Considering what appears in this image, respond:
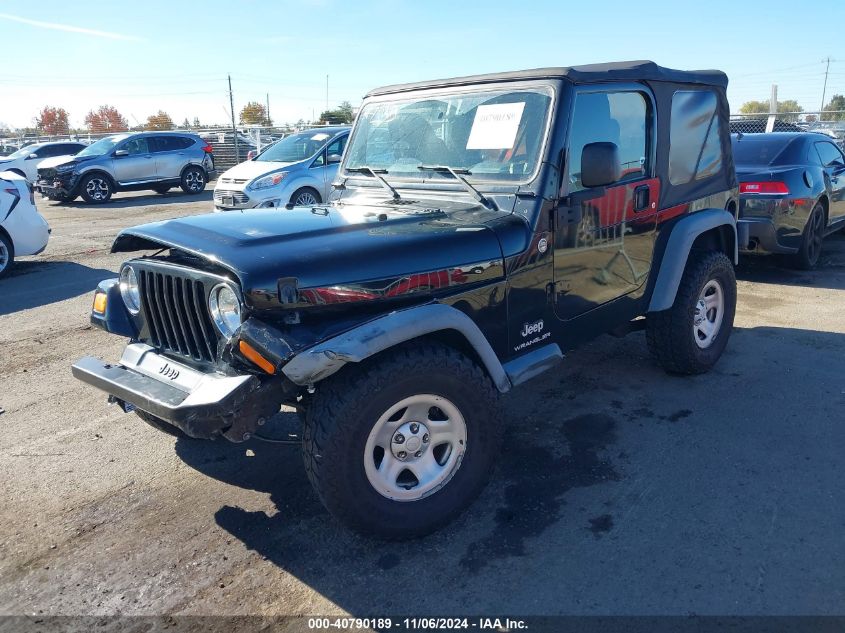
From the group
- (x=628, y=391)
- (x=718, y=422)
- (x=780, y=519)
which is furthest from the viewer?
(x=628, y=391)

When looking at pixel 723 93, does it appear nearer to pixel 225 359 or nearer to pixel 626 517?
pixel 626 517

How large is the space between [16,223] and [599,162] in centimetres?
842

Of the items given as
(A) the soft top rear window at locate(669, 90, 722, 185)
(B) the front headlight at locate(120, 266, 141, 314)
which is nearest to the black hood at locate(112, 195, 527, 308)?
(B) the front headlight at locate(120, 266, 141, 314)

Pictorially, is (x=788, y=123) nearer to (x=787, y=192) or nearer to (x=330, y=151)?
(x=787, y=192)

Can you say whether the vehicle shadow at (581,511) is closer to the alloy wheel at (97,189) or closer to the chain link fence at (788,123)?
the chain link fence at (788,123)

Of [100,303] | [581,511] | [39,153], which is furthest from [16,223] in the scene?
[39,153]

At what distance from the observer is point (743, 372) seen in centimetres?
506

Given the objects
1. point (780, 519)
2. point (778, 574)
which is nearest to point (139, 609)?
point (778, 574)

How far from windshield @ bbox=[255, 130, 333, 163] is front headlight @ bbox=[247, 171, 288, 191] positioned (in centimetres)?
51

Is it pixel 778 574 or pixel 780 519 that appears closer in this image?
pixel 778 574

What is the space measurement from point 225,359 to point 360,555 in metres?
1.08

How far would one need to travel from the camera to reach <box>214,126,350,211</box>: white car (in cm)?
1111

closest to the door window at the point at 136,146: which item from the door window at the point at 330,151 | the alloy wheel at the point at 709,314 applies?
the door window at the point at 330,151

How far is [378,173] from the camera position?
4250mm
